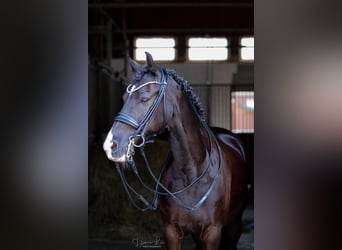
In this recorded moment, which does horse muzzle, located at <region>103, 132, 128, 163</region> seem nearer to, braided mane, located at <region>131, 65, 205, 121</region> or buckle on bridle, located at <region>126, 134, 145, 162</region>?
Answer: buckle on bridle, located at <region>126, 134, 145, 162</region>

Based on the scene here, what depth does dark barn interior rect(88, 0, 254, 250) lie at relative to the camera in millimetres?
5395

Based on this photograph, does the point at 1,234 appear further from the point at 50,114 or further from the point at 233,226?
the point at 233,226

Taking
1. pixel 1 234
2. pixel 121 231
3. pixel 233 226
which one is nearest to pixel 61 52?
pixel 1 234

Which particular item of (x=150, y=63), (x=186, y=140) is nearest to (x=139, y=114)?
(x=150, y=63)

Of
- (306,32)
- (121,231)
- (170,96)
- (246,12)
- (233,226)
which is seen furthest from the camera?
(246,12)

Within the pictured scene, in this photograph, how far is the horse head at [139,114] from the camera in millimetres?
2535

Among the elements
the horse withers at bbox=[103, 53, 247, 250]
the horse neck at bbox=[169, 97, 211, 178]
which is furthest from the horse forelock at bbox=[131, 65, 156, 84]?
the horse neck at bbox=[169, 97, 211, 178]

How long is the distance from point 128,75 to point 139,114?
7.32 meters

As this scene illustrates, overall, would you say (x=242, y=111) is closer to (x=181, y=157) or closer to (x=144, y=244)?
(x=144, y=244)

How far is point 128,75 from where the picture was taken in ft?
32.3

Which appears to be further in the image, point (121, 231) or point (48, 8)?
point (121, 231)

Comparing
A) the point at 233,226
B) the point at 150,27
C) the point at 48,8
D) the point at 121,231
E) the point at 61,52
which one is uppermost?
the point at 150,27

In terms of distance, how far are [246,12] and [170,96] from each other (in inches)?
269

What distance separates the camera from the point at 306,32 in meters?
2.55
